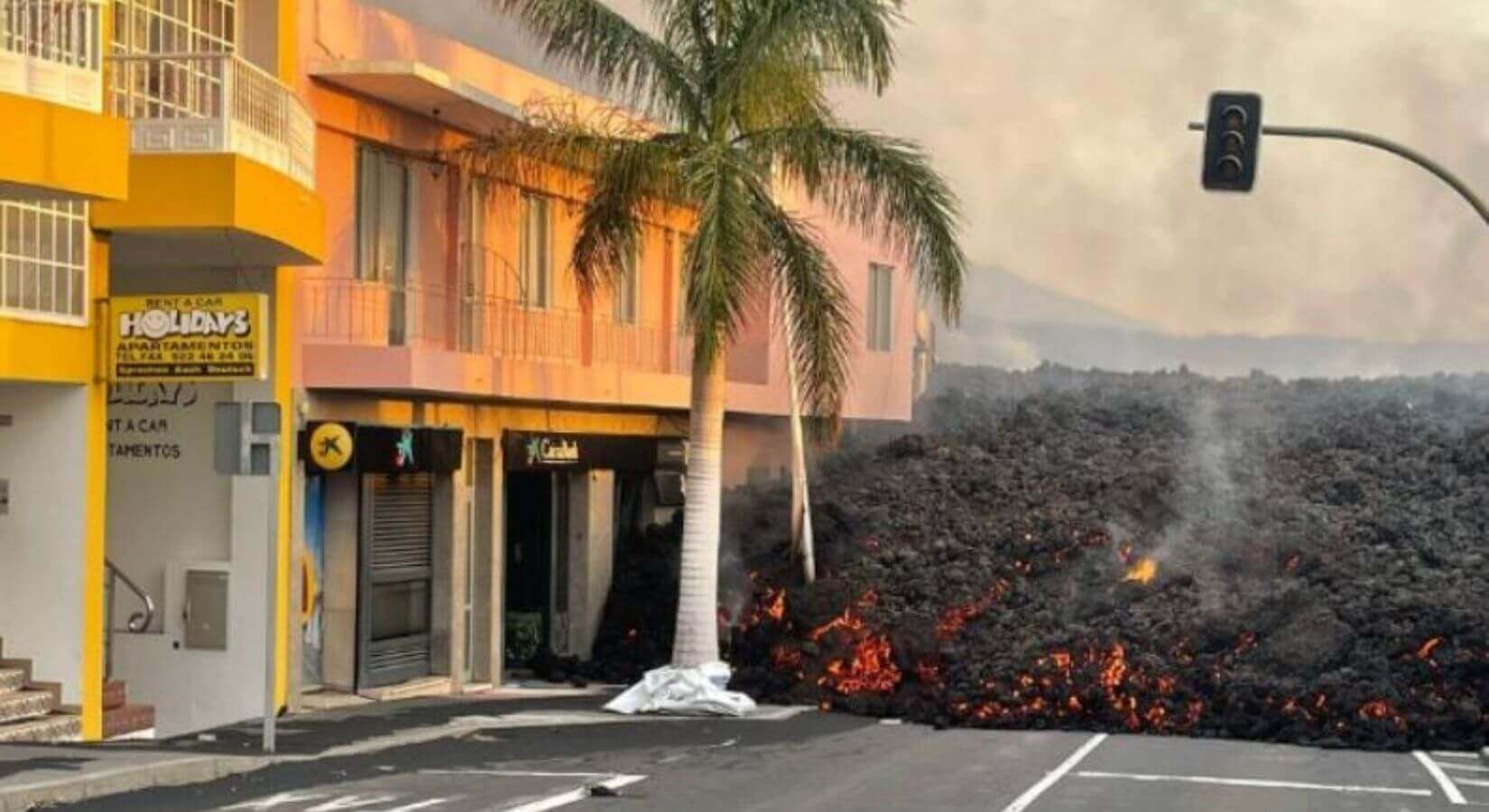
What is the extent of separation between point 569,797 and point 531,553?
14.6 meters

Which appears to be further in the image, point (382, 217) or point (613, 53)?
point (382, 217)

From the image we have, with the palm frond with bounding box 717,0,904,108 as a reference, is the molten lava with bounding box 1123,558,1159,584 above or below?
below

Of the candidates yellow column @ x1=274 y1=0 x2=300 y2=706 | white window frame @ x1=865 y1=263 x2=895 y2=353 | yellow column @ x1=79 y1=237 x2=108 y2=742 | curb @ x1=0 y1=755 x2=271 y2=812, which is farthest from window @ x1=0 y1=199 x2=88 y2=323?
white window frame @ x1=865 y1=263 x2=895 y2=353

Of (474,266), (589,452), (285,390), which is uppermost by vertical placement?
(474,266)

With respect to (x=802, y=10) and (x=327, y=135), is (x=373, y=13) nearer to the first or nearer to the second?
(x=327, y=135)

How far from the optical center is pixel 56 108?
56.2 ft

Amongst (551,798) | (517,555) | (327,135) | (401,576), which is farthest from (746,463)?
(551,798)

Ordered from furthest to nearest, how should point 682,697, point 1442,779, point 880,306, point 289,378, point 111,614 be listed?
point 880,306 → point 682,697 → point 289,378 → point 111,614 → point 1442,779

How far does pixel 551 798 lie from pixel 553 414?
526 inches

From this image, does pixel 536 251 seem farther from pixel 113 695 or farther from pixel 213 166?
pixel 113 695

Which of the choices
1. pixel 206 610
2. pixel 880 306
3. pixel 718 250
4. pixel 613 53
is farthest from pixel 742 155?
pixel 880 306

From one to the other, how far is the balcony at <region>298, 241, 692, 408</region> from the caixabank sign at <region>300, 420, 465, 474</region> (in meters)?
0.58

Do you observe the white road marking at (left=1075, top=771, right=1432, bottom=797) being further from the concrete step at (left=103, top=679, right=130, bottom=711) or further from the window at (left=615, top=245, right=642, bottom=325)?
the window at (left=615, top=245, right=642, bottom=325)

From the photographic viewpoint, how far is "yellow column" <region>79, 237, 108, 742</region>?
63.5ft
